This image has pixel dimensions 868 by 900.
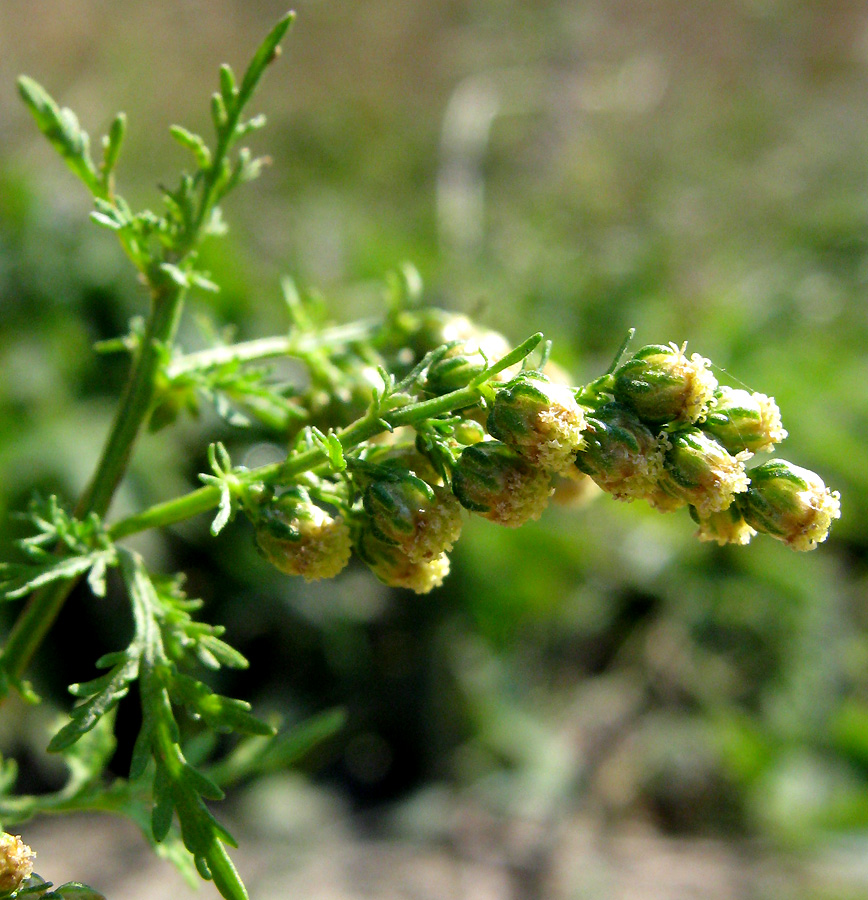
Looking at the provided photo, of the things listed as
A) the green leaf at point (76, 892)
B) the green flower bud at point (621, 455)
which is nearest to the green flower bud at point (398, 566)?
the green flower bud at point (621, 455)

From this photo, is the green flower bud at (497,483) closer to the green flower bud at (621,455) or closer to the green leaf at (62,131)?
the green flower bud at (621,455)

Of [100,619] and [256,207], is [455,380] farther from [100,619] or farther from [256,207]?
[256,207]

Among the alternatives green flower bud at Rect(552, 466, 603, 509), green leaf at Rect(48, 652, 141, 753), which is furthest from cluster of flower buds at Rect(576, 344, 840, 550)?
green leaf at Rect(48, 652, 141, 753)

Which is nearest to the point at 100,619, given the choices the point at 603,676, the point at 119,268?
the point at 119,268

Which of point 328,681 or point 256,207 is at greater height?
point 256,207

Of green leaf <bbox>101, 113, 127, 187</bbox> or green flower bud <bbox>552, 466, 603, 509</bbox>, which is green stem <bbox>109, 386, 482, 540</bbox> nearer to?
green flower bud <bbox>552, 466, 603, 509</bbox>

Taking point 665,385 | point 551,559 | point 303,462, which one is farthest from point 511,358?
point 551,559

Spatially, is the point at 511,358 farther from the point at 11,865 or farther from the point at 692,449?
the point at 11,865
